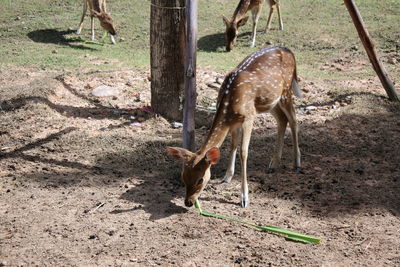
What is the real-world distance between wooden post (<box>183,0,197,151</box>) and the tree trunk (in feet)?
5.23

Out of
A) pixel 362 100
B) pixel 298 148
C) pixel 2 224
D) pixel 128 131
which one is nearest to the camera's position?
pixel 2 224

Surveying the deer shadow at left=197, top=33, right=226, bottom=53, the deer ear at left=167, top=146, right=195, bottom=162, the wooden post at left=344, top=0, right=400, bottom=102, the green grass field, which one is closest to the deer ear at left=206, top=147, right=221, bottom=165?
the deer ear at left=167, top=146, right=195, bottom=162

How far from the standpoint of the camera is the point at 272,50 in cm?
667

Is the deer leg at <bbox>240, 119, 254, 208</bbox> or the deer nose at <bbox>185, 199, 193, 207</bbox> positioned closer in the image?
the deer nose at <bbox>185, 199, 193, 207</bbox>

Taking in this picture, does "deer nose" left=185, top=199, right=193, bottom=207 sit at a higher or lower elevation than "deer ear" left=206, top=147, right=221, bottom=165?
lower

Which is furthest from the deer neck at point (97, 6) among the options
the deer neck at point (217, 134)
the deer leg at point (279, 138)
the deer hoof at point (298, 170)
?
the deer neck at point (217, 134)

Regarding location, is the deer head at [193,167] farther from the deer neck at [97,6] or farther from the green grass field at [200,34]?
the deer neck at [97,6]

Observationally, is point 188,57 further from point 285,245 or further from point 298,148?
point 285,245

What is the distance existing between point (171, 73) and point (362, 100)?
9.85ft

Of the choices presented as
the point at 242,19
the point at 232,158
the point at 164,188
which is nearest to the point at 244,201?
the point at 232,158

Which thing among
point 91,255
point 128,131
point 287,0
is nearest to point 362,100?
point 128,131

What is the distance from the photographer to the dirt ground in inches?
193

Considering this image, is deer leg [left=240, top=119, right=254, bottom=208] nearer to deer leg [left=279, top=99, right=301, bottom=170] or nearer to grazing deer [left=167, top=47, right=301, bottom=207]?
grazing deer [left=167, top=47, right=301, bottom=207]

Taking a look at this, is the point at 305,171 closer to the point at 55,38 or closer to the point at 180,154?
the point at 180,154
